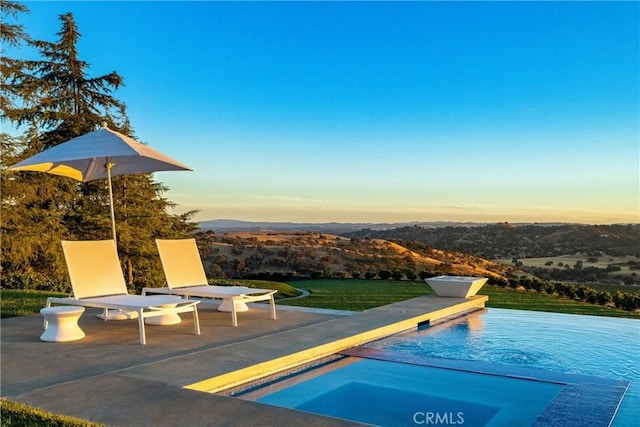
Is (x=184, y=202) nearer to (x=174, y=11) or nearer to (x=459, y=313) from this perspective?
(x=174, y=11)

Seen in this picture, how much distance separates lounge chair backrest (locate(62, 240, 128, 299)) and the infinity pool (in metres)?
3.34

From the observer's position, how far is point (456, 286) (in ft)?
33.5

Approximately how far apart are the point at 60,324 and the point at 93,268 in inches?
43.8

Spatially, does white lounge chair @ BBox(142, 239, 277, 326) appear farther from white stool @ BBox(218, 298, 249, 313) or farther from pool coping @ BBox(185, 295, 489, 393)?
pool coping @ BBox(185, 295, 489, 393)

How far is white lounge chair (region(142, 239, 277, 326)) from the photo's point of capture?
7.75 metres

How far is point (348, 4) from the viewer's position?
49.9 feet

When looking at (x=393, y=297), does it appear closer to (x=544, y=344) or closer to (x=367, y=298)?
(x=367, y=298)

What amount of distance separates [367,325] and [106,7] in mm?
12642

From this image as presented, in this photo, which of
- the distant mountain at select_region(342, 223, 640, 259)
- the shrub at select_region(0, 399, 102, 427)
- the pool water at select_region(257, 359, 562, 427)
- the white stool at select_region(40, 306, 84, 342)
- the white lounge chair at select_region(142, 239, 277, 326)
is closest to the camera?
the shrub at select_region(0, 399, 102, 427)

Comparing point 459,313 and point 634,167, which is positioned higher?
point 634,167

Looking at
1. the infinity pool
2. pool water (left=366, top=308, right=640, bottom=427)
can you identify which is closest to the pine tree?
pool water (left=366, top=308, right=640, bottom=427)

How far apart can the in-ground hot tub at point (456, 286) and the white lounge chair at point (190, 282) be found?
359 cm

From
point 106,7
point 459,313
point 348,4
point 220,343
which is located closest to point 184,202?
point 106,7

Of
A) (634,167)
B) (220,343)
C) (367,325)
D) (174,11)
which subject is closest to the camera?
(220,343)
